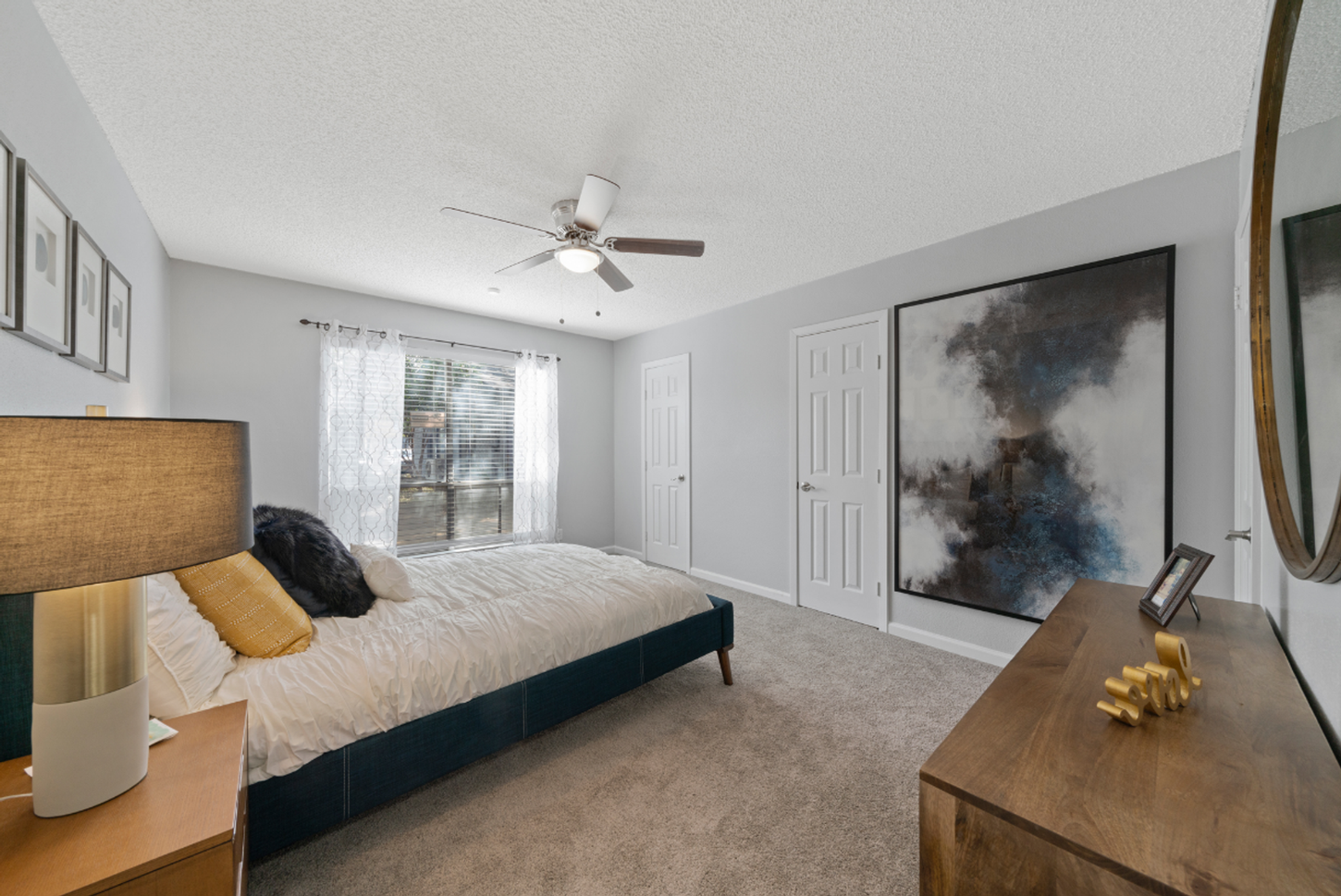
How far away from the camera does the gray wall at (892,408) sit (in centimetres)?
229

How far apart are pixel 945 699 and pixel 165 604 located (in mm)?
3146

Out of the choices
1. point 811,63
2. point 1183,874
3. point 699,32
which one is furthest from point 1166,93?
point 1183,874

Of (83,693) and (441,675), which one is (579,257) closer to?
(441,675)

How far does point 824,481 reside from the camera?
380cm

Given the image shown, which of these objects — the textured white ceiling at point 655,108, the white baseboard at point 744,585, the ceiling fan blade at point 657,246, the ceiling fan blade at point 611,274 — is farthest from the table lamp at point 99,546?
the white baseboard at point 744,585

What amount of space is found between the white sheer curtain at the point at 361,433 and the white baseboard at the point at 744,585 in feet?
8.74

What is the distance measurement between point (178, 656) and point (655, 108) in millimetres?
2319

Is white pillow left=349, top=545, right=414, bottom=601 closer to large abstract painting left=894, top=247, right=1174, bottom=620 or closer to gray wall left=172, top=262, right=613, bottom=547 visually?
gray wall left=172, top=262, right=613, bottom=547

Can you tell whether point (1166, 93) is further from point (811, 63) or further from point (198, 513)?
point (198, 513)

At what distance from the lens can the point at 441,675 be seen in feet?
5.94

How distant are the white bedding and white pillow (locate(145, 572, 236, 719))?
0.06 meters

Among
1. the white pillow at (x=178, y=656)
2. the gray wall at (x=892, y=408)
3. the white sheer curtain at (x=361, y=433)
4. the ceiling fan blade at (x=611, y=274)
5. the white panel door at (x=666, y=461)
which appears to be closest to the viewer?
the white pillow at (x=178, y=656)

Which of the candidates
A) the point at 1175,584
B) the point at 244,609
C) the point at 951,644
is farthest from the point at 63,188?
the point at 951,644

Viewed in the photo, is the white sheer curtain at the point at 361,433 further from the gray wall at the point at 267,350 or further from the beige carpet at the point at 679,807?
the beige carpet at the point at 679,807
